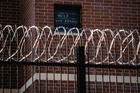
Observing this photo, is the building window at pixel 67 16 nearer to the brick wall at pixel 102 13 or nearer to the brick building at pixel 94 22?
the brick building at pixel 94 22

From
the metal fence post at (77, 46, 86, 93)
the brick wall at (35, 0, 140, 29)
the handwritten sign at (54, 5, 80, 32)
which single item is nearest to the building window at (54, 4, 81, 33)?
the handwritten sign at (54, 5, 80, 32)

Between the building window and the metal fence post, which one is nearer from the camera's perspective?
the metal fence post

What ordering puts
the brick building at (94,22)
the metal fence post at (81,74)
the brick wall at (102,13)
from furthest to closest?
the brick wall at (102,13)
the brick building at (94,22)
the metal fence post at (81,74)

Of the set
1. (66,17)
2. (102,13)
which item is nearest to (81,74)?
(66,17)

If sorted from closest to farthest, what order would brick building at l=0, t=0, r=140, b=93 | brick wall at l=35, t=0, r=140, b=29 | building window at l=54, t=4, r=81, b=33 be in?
brick building at l=0, t=0, r=140, b=93, brick wall at l=35, t=0, r=140, b=29, building window at l=54, t=4, r=81, b=33

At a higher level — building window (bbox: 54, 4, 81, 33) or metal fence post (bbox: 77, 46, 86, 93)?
building window (bbox: 54, 4, 81, 33)

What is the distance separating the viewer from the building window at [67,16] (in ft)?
36.9

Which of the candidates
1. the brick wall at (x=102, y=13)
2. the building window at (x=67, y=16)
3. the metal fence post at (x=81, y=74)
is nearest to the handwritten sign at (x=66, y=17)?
the building window at (x=67, y=16)

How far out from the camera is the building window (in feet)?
Result: 36.9

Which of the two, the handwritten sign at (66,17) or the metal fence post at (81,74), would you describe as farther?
the handwritten sign at (66,17)

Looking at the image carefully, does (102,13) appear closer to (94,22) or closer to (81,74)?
(94,22)

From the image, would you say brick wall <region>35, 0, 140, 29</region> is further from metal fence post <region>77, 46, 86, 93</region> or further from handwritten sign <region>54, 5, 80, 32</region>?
metal fence post <region>77, 46, 86, 93</region>

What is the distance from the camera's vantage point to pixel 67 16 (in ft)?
37.1

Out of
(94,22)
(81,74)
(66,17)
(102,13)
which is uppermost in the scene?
(102,13)
